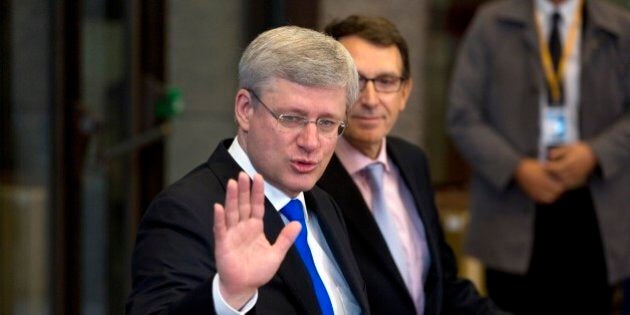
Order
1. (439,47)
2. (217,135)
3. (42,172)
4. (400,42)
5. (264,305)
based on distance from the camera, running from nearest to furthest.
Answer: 1. (264,305)
2. (400,42)
3. (42,172)
4. (217,135)
5. (439,47)

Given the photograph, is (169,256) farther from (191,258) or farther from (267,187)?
(267,187)

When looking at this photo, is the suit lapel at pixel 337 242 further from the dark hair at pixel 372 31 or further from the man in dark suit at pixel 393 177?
the dark hair at pixel 372 31

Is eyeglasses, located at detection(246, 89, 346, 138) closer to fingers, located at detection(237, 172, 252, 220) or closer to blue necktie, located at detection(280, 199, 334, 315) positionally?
blue necktie, located at detection(280, 199, 334, 315)

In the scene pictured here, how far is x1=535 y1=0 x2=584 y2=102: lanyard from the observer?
4730 mm

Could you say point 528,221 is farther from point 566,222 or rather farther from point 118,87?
point 118,87

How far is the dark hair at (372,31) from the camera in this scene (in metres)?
3.37

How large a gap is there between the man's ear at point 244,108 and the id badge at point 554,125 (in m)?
2.27

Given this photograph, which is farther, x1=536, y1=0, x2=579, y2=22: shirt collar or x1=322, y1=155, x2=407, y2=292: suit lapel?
x1=536, y1=0, x2=579, y2=22: shirt collar

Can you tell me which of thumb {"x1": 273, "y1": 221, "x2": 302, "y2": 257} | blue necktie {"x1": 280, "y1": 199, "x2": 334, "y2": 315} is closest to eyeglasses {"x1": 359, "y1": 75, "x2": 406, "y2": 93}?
blue necktie {"x1": 280, "y1": 199, "x2": 334, "y2": 315}

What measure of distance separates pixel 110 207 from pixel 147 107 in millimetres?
411

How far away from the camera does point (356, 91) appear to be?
2699 mm

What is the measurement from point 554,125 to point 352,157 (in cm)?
153

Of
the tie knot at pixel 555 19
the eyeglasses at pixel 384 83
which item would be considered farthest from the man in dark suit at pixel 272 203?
the tie knot at pixel 555 19

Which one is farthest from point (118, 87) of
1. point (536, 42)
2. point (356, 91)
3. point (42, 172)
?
point (356, 91)
